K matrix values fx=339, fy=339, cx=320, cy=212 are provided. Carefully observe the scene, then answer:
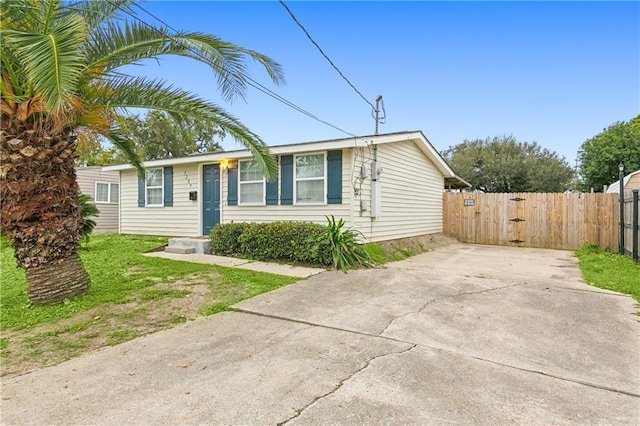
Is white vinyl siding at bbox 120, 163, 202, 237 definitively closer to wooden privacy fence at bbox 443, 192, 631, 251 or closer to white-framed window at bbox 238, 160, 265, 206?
white-framed window at bbox 238, 160, 265, 206

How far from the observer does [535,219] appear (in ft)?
37.0

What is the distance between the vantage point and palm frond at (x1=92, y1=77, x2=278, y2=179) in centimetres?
478

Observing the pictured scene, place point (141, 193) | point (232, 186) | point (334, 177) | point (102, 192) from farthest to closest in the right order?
point (102, 192) → point (141, 193) → point (232, 186) → point (334, 177)

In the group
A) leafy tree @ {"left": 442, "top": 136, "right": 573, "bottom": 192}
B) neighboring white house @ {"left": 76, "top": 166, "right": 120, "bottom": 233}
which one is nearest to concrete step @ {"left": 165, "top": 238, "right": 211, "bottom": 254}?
neighboring white house @ {"left": 76, "top": 166, "right": 120, "bottom": 233}

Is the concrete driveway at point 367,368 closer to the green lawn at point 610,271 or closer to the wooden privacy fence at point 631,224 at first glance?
the green lawn at point 610,271

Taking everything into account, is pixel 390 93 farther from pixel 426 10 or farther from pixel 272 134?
pixel 272 134

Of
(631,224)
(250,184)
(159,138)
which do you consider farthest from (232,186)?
(159,138)

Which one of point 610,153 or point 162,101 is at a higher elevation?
point 610,153

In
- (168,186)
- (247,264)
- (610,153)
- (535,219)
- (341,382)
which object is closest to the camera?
(341,382)

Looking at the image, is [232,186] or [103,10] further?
[232,186]

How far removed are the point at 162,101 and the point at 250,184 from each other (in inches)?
Answer: 187

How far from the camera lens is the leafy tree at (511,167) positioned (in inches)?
922

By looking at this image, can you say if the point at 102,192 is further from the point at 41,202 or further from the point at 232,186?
the point at 41,202

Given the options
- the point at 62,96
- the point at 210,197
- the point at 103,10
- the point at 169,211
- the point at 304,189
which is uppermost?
the point at 103,10
